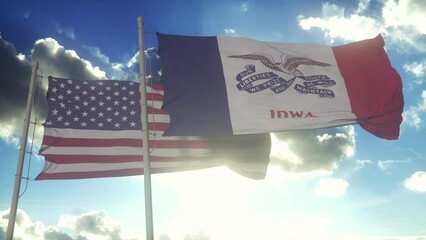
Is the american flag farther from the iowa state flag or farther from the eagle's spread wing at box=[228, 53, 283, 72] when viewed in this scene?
the eagle's spread wing at box=[228, 53, 283, 72]

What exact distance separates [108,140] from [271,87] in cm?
495

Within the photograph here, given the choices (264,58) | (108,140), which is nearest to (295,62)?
(264,58)

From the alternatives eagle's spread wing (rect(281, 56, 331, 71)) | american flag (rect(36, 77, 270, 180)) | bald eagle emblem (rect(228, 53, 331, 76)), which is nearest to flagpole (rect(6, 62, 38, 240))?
american flag (rect(36, 77, 270, 180))

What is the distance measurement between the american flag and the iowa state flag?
1171 mm

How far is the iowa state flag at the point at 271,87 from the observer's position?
38.7ft

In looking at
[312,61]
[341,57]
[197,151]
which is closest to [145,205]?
[197,151]

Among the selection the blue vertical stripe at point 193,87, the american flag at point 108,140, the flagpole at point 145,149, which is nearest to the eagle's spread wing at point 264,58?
the blue vertical stripe at point 193,87

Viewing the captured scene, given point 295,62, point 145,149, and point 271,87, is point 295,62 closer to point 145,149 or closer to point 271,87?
point 271,87

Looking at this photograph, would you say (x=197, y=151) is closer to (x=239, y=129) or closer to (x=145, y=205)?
(x=239, y=129)

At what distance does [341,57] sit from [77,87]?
8.51 m

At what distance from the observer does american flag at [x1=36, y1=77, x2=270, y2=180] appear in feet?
40.3

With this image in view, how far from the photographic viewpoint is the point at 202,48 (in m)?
13.2

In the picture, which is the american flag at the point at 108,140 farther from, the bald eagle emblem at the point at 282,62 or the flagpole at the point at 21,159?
the bald eagle emblem at the point at 282,62

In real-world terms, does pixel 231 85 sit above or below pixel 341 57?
below
